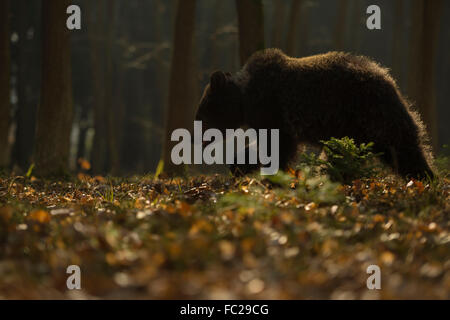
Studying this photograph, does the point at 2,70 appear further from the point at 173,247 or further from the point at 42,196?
the point at 173,247

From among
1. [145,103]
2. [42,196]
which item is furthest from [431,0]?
[145,103]

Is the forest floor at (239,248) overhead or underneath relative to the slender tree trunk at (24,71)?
underneath

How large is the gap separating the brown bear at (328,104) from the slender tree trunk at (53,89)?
4.13 meters

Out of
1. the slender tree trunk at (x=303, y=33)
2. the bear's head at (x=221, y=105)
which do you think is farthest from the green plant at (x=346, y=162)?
the slender tree trunk at (x=303, y=33)

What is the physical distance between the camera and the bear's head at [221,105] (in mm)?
6838

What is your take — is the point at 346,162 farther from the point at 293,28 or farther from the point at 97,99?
the point at 97,99

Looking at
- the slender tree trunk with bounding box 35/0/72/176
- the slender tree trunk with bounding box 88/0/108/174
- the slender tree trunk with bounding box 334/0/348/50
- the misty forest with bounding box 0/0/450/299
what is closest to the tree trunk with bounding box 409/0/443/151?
the misty forest with bounding box 0/0/450/299

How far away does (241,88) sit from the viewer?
675cm

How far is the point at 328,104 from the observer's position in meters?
5.80

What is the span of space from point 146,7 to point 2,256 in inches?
1370

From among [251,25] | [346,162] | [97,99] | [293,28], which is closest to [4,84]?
[251,25]

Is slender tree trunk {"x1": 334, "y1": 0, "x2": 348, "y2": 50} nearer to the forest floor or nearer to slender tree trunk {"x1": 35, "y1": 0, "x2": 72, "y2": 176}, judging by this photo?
slender tree trunk {"x1": 35, "y1": 0, "x2": 72, "y2": 176}

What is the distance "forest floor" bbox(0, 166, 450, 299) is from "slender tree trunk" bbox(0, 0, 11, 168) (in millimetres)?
7836

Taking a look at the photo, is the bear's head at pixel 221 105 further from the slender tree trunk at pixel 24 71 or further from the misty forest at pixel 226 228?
the slender tree trunk at pixel 24 71
